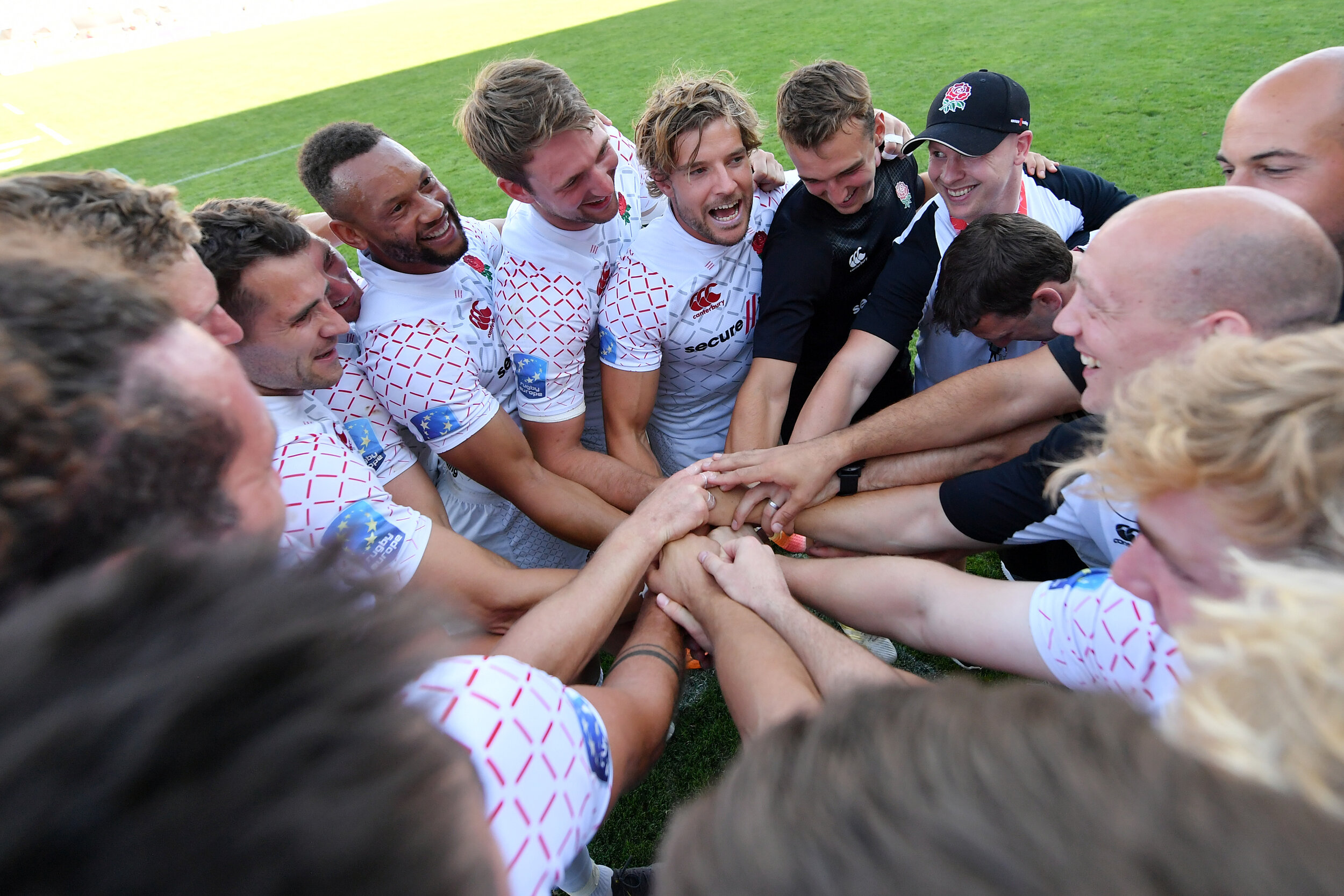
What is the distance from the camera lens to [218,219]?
2.54 metres

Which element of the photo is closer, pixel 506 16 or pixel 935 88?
pixel 935 88

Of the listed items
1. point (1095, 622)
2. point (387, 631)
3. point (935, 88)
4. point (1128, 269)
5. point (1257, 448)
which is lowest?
point (935, 88)

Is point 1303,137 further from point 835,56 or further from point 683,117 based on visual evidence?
point 835,56

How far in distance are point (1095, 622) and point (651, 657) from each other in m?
1.13

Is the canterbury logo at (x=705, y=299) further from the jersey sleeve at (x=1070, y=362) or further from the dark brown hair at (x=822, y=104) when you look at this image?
the jersey sleeve at (x=1070, y=362)

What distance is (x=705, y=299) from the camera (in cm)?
324

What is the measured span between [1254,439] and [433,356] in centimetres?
240

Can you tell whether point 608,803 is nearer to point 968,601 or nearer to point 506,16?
point 968,601

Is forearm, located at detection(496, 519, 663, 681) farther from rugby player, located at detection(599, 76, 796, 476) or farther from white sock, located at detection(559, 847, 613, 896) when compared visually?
rugby player, located at detection(599, 76, 796, 476)

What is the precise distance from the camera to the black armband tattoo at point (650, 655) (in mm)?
2184

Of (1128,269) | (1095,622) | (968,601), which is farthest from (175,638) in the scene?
(1128,269)

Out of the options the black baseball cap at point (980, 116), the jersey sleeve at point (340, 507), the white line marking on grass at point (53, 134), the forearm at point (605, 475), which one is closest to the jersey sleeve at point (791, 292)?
the forearm at point (605, 475)

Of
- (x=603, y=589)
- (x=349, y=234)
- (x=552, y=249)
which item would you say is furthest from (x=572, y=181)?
(x=603, y=589)

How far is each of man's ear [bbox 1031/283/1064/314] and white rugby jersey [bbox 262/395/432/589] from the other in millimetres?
2350
